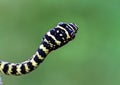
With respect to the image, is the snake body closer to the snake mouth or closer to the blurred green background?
the snake mouth

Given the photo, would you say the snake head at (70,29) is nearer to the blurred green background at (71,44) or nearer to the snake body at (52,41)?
the snake body at (52,41)

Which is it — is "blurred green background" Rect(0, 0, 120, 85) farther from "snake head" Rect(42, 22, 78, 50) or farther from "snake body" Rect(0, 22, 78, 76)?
"snake head" Rect(42, 22, 78, 50)

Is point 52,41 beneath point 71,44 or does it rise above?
above

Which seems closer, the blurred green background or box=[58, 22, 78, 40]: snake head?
box=[58, 22, 78, 40]: snake head

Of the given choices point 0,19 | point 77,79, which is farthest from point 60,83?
point 0,19

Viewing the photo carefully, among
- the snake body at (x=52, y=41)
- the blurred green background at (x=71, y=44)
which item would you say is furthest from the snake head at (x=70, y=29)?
the blurred green background at (x=71, y=44)

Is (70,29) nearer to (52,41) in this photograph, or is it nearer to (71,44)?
(52,41)

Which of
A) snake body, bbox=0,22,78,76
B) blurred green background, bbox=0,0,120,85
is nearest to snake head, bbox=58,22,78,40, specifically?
snake body, bbox=0,22,78,76

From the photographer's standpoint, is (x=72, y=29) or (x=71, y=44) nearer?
(x=72, y=29)

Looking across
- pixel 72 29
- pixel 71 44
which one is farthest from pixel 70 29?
pixel 71 44
